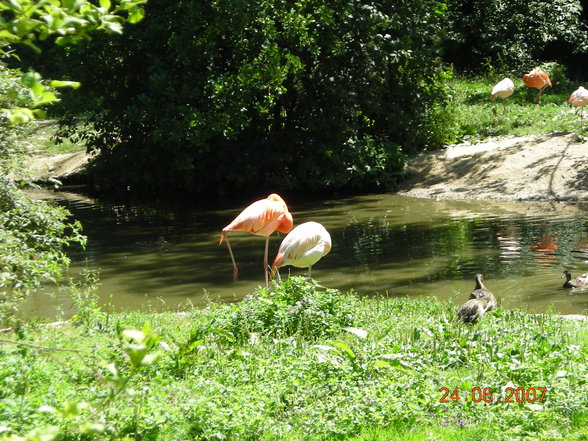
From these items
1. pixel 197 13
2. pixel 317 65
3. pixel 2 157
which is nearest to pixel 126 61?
pixel 197 13

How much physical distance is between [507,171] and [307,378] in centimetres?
1381

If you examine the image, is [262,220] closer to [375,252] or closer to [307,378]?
[375,252]

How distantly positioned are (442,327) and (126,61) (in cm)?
1470

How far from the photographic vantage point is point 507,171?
18344 mm

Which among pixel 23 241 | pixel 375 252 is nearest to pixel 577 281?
pixel 375 252

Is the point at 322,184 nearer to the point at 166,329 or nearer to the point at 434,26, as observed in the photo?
the point at 434,26

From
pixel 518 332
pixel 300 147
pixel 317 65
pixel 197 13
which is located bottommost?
pixel 518 332

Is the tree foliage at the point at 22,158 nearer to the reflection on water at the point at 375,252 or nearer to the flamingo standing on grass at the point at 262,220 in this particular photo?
the reflection on water at the point at 375,252

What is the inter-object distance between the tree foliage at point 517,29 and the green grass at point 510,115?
2.37 m

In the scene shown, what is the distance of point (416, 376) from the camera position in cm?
562

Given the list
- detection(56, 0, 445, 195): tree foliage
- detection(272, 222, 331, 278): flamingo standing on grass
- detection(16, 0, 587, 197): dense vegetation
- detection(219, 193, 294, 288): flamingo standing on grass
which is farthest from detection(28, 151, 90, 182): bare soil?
detection(272, 222, 331, 278): flamingo standing on grass

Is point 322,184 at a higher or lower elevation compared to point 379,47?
lower

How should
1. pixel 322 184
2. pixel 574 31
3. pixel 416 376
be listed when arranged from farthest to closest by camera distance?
1. pixel 574 31
2. pixel 322 184
3. pixel 416 376

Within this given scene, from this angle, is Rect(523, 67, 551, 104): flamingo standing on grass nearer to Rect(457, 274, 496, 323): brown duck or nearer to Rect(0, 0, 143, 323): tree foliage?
Rect(457, 274, 496, 323): brown duck
